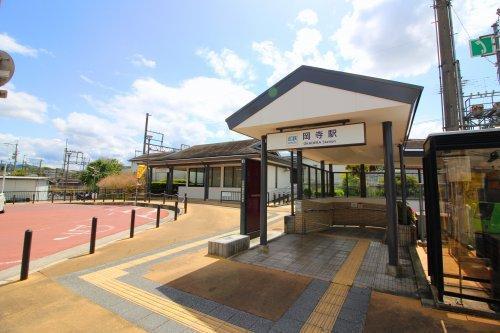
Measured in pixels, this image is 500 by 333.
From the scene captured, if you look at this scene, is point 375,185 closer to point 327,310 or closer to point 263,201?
point 263,201

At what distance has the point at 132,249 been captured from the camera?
727 centimetres

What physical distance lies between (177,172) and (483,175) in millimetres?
30888

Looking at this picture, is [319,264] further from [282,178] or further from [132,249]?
[282,178]

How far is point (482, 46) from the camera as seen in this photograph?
27.5 feet

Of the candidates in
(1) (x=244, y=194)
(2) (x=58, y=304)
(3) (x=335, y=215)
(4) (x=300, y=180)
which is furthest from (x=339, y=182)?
(2) (x=58, y=304)

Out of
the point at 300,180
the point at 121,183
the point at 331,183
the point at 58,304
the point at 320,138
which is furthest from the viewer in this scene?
the point at 121,183

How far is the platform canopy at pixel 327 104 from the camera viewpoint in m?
4.82

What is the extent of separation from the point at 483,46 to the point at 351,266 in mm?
8416

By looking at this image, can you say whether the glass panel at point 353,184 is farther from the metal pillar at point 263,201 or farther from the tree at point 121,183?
the tree at point 121,183

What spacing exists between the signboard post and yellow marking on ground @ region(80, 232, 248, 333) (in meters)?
10.6

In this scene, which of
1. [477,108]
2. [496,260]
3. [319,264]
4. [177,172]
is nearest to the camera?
[496,260]

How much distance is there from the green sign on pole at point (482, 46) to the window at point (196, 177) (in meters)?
20.7

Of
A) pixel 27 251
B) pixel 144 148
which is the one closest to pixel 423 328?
pixel 27 251

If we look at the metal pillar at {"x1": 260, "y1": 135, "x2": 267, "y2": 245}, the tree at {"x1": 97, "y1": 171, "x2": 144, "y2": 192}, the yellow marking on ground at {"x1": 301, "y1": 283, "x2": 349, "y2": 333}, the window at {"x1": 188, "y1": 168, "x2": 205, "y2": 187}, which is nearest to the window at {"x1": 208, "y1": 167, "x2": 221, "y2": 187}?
the window at {"x1": 188, "y1": 168, "x2": 205, "y2": 187}
